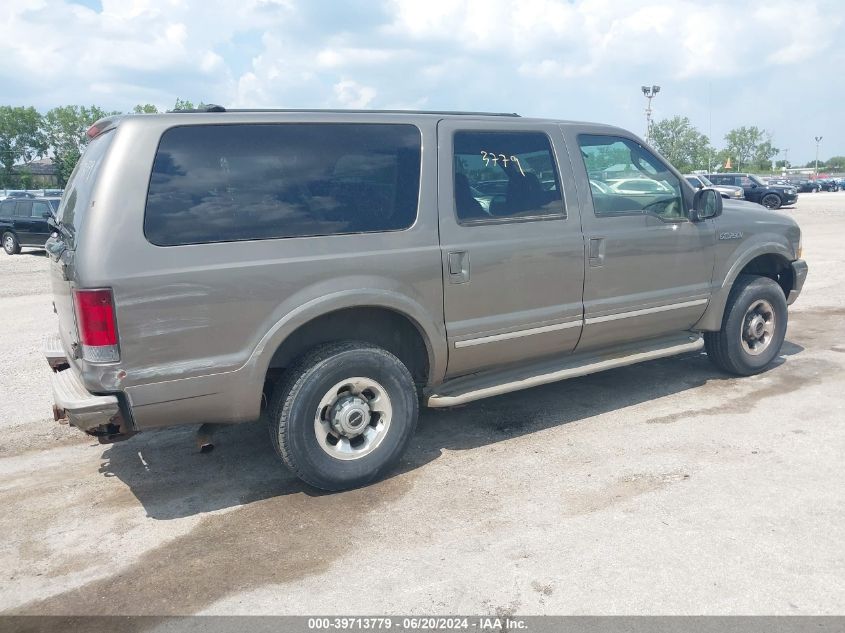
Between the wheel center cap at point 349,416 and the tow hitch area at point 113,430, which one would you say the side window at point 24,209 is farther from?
the wheel center cap at point 349,416

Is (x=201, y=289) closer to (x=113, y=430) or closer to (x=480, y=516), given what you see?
(x=113, y=430)

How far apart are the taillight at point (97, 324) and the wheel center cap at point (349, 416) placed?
1.20m

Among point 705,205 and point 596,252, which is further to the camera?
point 705,205

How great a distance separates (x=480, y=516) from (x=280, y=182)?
2050 millimetres

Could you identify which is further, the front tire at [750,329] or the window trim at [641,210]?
the front tire at [750,329]

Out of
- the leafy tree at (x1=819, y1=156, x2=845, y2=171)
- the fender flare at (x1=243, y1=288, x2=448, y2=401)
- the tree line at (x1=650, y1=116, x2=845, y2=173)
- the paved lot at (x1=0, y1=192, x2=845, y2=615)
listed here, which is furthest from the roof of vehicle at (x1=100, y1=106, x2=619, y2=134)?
the leafy tree at (x1=819, y1=156, x2=845, y2=171)

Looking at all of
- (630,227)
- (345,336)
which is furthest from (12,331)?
(630,227)

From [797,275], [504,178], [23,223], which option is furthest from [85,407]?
[23,223]

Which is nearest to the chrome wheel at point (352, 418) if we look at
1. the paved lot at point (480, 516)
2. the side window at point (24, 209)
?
the paved lot at point (480, 516)

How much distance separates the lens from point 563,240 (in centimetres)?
464

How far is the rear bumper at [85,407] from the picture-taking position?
3.38 metres

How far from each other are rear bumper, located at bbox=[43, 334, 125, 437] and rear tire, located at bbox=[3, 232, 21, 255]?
18.8m

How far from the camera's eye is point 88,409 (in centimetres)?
338

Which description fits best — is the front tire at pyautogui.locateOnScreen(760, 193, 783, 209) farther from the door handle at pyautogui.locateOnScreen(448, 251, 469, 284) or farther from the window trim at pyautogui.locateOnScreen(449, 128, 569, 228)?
the door handle at pyautogui.locateOnScreen(448, 251, 469, 284)
